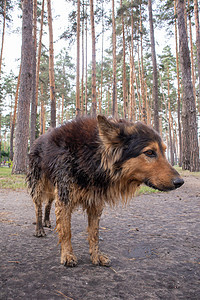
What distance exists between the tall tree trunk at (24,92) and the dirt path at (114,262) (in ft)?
26.4

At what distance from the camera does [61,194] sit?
296cm

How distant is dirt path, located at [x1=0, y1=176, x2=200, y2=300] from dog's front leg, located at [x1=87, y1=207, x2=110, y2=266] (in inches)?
4.2

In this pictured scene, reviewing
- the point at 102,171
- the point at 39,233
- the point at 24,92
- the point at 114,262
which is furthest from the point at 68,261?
the point at 24,92

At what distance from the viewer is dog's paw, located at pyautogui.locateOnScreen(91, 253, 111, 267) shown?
288 cm

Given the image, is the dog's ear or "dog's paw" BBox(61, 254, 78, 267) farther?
the dog's ear

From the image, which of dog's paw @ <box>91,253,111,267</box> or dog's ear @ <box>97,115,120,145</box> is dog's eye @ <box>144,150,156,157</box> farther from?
dog's paw @ <box>91,253,111,267</box>

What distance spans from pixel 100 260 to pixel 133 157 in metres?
1.42

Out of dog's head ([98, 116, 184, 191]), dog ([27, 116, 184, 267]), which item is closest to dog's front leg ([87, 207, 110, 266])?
dog ([27, 116, 184, 267])

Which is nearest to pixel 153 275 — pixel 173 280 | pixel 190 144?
pixel 173 280

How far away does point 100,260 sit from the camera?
2.93 meters

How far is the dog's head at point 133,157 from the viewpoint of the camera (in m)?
2.86

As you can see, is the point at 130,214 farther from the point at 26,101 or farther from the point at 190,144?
the point at 190,144

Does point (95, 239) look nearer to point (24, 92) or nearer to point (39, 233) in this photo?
point (39, 233)

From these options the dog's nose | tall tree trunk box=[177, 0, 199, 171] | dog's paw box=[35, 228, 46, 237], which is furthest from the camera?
tall tree trunk box=[177, 0, 199, 171]
